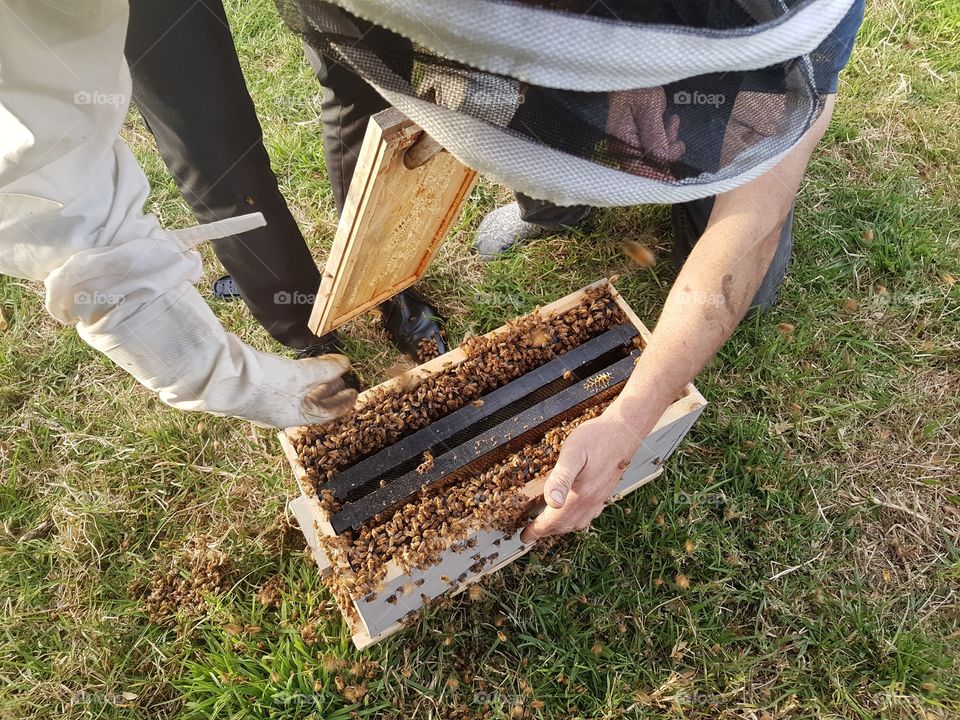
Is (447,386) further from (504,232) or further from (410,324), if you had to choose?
(504,232)

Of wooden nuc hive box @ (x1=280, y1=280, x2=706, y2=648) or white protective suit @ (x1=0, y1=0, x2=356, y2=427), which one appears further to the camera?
wooden nuc hive box @ (x1=280, y1=280, x2=706, y2=648)

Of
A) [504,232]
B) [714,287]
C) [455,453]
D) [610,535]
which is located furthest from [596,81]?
[504,232]

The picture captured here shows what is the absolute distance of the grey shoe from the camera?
2.82 meters

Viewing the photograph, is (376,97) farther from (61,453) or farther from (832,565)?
(832,565)

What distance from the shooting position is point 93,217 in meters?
1.03

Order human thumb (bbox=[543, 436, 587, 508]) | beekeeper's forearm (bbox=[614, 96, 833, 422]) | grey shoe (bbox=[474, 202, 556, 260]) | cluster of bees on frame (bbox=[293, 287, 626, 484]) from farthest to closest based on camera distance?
grey shoe (bbox=[474, 202, 556, 260])
cluster of bees on frame (bbox=[293, 287, 626, 484])
beekeeper's forearm (bbox=[614, 96, 833, 422])
human thumb (bbox=[543, 436, 587, 508])

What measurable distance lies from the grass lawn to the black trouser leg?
69cm

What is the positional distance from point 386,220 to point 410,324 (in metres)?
0.75

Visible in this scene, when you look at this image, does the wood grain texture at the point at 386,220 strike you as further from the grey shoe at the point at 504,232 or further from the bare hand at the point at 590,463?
the bare hand at the point at 590,463

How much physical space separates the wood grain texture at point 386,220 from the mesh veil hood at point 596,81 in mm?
453

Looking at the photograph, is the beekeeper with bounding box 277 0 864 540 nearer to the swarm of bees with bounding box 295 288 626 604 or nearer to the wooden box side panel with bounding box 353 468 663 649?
the swarm of bees with bounding box 295 288 626 604

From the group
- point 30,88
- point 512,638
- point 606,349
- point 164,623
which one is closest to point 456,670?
point 512,638

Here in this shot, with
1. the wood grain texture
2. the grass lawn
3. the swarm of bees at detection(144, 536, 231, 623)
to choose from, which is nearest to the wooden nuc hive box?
the grass lawn

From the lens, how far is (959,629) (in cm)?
209
